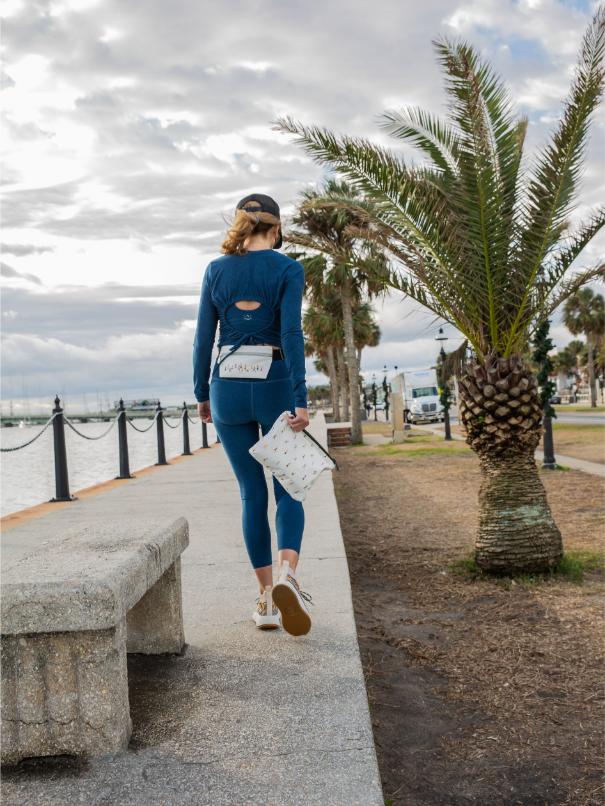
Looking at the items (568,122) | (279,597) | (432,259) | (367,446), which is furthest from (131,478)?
(367,446)

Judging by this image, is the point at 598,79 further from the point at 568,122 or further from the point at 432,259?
the point at 432,259

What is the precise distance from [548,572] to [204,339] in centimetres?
395

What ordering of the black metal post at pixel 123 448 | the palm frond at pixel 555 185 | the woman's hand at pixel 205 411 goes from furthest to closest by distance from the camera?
the black metal post at pixel 123 448
the palm frond at pixel 555 185
the woman's hand at pixel 205 411

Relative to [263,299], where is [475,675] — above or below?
below

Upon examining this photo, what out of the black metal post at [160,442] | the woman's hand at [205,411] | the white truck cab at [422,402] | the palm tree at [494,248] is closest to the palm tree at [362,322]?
the white truck cab at [422,402]

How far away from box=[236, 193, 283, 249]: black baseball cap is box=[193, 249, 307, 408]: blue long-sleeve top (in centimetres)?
19

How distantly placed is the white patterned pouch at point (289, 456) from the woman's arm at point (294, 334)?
13 centimetres

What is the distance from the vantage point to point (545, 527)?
6281 millimetres

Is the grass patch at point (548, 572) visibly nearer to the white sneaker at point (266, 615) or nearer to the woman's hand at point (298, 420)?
the white sneaker at point (266, 615)

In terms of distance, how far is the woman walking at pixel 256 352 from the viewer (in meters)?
3.40

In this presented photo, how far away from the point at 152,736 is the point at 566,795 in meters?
1.52

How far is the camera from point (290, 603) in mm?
3209

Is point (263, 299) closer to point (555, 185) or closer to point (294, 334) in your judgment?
point (294, 334)

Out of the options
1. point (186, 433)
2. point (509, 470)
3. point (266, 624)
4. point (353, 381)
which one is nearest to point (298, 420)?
point (266, 624)
